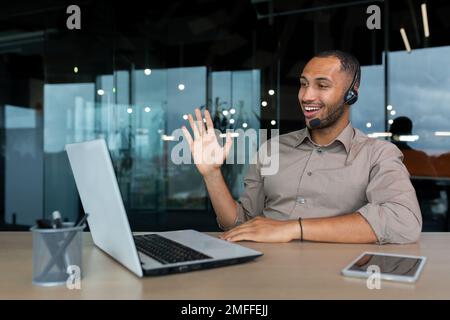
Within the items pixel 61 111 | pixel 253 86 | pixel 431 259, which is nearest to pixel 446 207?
pixel 253 86

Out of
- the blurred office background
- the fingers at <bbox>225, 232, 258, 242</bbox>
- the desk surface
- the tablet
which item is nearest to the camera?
the desk surface

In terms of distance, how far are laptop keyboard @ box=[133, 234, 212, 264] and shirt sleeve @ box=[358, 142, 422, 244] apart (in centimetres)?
60

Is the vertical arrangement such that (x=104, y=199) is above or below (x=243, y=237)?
above

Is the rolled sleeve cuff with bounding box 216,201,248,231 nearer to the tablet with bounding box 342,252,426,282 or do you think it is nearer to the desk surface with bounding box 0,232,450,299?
the desk surface with bounding box 0,232,450,299

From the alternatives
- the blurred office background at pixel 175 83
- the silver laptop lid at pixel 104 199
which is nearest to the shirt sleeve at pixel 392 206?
the silver laptop lid at pixel 104 199

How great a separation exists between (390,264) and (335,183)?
678 mm

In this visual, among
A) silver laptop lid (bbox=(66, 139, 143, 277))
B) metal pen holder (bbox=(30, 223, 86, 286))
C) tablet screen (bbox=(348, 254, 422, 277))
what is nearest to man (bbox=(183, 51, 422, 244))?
tablet screen (bbox=(348, 254, 422, 277))

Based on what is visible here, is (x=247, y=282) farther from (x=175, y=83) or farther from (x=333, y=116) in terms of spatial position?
(x=175, y=83)

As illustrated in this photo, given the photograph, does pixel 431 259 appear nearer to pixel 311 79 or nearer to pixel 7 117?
pixel 311 79

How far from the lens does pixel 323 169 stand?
178 cm

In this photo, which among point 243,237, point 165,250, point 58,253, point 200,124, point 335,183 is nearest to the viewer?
point 58,253

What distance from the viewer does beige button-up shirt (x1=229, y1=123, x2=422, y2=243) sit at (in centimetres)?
146

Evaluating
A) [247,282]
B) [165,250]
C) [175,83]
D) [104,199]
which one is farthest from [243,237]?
[175,83]

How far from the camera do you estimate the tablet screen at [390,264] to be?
997mm
